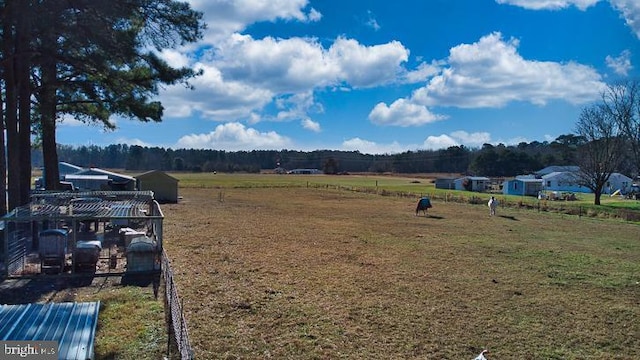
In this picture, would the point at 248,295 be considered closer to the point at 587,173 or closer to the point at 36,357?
the point at 36,357

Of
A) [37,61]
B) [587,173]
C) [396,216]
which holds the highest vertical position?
[37,61]

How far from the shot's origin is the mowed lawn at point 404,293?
27.7ft

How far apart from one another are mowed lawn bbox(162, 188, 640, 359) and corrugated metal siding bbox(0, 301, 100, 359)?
250cm

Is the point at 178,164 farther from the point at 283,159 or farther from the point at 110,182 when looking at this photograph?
the point at 110,182

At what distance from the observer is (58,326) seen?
5480 millimetres

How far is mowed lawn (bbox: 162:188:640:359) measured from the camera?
845 centimetres

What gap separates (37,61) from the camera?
16.4 m

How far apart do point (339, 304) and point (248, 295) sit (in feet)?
7.62

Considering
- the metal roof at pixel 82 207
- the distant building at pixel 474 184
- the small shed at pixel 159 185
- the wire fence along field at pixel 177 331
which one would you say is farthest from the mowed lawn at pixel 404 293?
the distant building at pixel 474 184

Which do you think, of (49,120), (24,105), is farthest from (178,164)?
(24,105)

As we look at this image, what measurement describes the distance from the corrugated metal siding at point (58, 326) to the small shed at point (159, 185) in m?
36.4

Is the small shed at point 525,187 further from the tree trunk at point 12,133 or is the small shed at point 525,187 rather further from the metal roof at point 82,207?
the tree trunk at point 12,133

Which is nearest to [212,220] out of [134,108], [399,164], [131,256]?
[134,108]

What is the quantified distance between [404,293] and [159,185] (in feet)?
111
